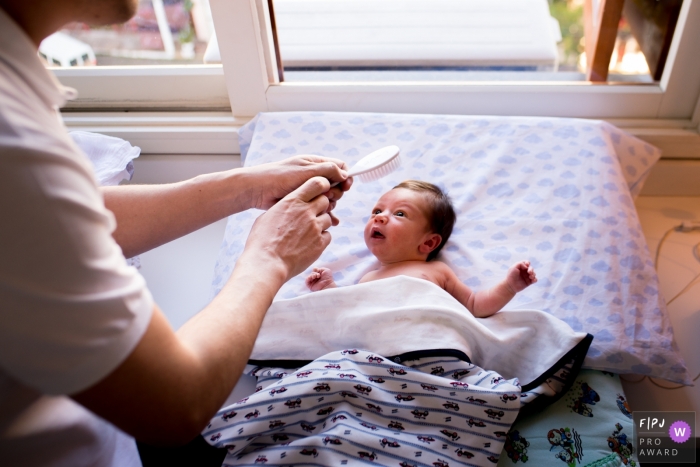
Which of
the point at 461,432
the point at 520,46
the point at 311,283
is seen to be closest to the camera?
the point at 461,432

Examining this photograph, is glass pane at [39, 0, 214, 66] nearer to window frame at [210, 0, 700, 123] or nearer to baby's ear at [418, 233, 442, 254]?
window frame at [210, 0, 700, 123]

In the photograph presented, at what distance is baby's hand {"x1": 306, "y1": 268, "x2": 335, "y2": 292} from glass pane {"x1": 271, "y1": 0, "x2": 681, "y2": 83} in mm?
667

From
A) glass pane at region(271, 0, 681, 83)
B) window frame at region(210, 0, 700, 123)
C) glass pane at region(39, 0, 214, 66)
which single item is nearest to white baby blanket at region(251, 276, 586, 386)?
window frame at region(210, 0, 700, 123)

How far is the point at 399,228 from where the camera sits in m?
1.06

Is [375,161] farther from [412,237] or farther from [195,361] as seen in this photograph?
[195,361]

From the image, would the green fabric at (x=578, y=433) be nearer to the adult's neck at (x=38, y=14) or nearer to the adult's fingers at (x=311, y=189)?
the adult's fingers at (x=311, y=189)

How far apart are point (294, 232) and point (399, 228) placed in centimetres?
37

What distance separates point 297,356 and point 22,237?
587mm

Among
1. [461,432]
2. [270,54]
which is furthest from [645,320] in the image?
[270,54]

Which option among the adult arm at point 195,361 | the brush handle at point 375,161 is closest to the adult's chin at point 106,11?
the adult arm at point 195,361

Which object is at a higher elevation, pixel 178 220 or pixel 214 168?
pixel 178 220

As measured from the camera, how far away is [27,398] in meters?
0.52

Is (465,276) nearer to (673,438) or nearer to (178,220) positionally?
(673,438)

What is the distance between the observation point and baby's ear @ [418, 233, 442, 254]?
1096mm
